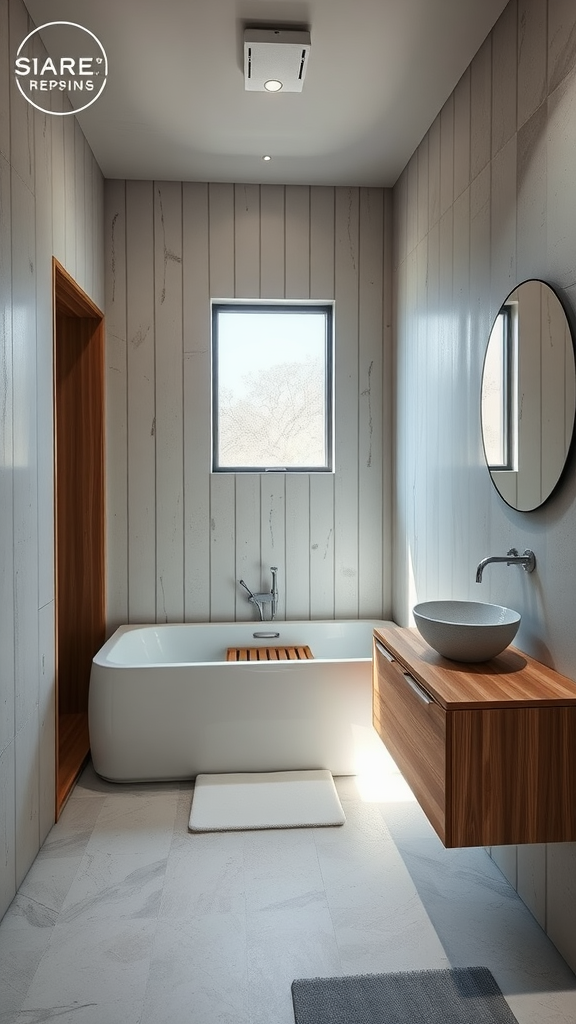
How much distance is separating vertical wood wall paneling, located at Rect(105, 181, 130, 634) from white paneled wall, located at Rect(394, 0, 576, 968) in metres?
1.47

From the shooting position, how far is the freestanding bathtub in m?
2.93

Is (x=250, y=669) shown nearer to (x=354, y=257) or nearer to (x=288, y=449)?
(x=288, y=449)

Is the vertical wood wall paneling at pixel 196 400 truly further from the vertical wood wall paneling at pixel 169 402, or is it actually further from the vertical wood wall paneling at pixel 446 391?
the vertical wood wall paneling at pixel 446 391

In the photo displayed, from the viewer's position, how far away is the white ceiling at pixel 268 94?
2.34 metres

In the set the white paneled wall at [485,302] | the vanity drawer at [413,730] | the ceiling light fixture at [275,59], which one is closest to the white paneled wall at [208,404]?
the white paneled wall at [485,302]

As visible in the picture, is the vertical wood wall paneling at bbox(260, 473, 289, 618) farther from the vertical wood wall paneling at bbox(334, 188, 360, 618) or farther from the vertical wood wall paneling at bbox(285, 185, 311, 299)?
the vertical wood wall paneling at bbox(285, 185, 311, 299)

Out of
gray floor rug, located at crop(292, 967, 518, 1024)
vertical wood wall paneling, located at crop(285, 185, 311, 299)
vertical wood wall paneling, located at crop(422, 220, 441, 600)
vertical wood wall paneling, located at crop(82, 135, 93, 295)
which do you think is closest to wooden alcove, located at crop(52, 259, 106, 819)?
vertical wood wall paneling, located at crop(82, 135, 93, 295)

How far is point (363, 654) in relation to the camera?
12.2 ft

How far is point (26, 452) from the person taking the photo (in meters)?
2.30

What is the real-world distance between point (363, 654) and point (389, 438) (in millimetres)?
1195

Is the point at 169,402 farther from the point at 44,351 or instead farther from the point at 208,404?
the point at 44,351

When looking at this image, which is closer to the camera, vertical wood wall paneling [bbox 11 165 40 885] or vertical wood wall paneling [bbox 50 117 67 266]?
vertical wood wall paneling [bbox 11 165 40 885]

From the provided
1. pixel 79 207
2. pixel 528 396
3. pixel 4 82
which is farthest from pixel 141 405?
pixel 528 396

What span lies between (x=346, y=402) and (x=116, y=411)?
125 centimetres
